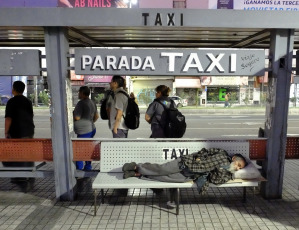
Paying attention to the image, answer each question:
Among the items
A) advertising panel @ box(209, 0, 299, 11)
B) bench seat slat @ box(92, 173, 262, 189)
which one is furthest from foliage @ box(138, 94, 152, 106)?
bench seat slat @ box(92, 173, 262, 189)

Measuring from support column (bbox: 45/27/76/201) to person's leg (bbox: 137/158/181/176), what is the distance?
1.08 metres

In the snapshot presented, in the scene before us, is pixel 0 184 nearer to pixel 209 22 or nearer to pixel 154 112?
pixel 154 112

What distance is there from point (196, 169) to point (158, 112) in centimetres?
121

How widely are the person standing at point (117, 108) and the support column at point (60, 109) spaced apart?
77 centimetres

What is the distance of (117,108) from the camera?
4.62m

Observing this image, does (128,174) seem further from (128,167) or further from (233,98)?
(233,98)

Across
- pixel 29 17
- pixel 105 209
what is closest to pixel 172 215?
pixel 105 209

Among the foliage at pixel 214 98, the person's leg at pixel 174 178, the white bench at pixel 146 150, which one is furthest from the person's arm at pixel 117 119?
the foliage at pixel 214 98

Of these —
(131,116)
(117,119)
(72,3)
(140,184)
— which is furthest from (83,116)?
(72,3)

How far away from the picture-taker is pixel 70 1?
29141 mm

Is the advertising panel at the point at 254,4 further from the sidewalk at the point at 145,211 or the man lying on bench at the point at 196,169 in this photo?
the man lying on bench at the point at 196,169

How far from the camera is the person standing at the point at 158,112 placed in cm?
474

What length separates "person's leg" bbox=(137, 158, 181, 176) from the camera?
3.94m

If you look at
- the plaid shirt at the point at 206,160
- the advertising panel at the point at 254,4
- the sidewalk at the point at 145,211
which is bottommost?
the sidewalk at the point at 145,211
